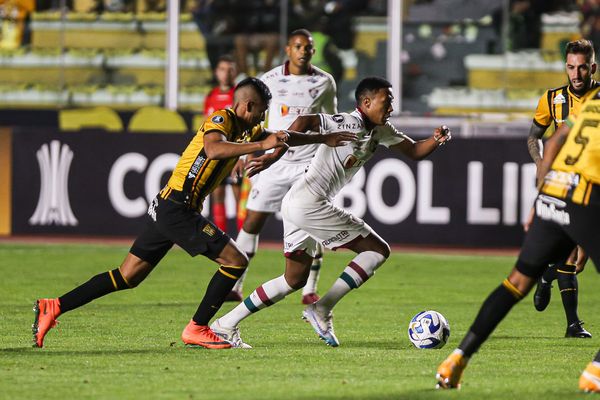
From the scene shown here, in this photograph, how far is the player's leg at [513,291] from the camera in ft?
21.6

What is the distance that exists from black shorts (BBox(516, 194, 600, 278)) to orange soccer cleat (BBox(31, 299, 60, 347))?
10.8ft

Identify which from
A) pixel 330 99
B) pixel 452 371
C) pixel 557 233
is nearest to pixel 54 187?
pixel 330 99

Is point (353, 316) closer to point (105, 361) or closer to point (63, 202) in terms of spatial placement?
point (105, 361)

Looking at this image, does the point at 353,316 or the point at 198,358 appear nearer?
the point at 198,358

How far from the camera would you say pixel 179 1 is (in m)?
20.7

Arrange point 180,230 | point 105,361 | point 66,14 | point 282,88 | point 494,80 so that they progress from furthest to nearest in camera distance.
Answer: point 66,14
point 494,80
point 282,88
point 180,230
point 105,361

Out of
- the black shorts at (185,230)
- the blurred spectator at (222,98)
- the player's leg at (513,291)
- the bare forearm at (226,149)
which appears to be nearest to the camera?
the player's leg at (513,291)

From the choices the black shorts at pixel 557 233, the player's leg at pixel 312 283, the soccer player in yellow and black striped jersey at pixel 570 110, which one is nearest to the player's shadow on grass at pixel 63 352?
the black shorts at pixel 557 233

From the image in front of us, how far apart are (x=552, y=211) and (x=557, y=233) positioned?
12 centimetres

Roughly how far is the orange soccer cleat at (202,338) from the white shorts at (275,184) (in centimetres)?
297

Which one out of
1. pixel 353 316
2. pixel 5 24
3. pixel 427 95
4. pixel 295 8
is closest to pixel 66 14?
pixel 5 24

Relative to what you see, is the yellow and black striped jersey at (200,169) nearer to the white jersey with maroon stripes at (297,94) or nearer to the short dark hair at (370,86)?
the short dark hair at (370,86)

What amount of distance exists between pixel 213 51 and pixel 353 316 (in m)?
11.1

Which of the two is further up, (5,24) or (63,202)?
(5,24)
